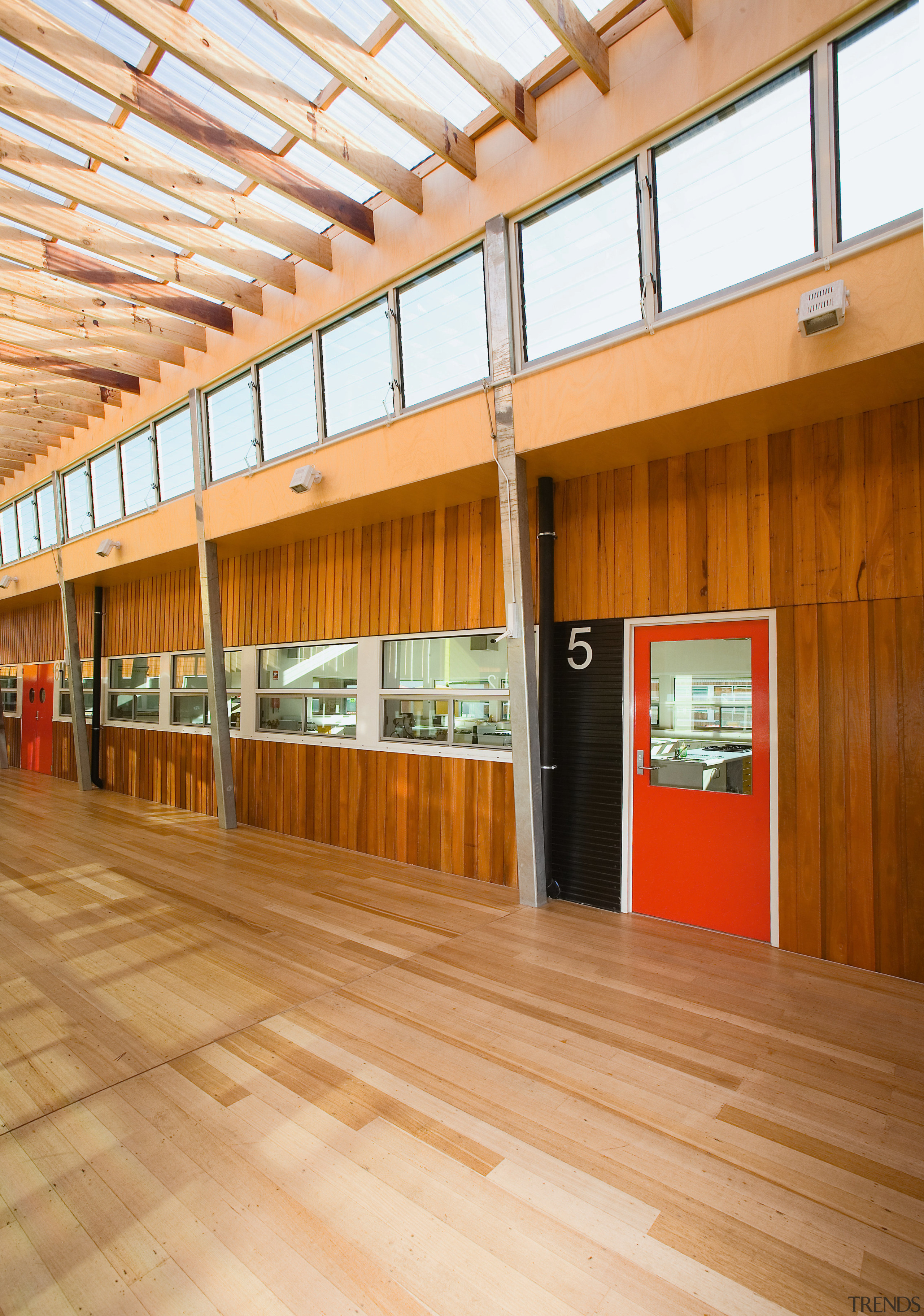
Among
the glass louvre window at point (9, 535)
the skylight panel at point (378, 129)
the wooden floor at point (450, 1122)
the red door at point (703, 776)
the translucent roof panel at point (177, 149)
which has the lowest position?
the wooden floor at point (450, 1122)

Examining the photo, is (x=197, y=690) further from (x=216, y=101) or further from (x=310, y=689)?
(x=216, y=101)

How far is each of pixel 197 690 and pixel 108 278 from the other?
4.79 meters

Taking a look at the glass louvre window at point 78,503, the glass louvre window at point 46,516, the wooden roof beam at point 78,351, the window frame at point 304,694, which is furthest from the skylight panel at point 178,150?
the glass louvre window at point 46,516

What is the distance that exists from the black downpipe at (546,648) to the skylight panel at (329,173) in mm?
2494

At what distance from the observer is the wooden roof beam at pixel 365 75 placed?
130 inches

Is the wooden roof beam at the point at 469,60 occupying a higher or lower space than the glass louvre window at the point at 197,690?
higher

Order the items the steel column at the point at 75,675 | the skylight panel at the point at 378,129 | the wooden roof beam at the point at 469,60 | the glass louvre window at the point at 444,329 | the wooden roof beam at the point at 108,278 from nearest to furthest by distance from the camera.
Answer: the wooden roof beam at the point at 469,60, the skylight panel at the point at 378,129, the glass louvre window at the point at 444,329, the wooden roof beam at the point at 108,278, the steel column at the point at 75,675

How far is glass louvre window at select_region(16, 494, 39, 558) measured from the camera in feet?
36.6

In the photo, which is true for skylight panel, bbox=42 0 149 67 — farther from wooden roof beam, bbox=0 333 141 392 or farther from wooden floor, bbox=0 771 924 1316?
wooden floor, bbox=0 771 924 1316

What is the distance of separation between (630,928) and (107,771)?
366 inches

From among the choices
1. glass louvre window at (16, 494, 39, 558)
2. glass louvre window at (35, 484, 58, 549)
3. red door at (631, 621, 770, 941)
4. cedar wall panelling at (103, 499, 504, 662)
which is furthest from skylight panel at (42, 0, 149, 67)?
glass louvre window at (16, 494, 39, 558)

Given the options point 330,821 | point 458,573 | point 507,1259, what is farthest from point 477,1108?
point 330,821

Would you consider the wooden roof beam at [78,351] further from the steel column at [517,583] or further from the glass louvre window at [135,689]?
the steel column at [517,583]

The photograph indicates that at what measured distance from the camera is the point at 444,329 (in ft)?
16.1
